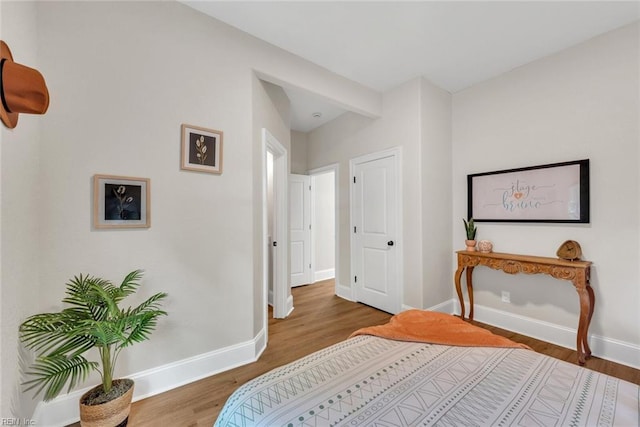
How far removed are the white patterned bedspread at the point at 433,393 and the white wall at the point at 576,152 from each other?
1.68 meters

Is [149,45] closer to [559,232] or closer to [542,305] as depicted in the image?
[559,232]

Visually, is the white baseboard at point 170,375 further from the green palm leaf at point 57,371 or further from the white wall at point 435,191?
the white wall at point 435,191

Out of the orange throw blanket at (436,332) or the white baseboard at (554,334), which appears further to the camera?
the white baseboard at (554,334)

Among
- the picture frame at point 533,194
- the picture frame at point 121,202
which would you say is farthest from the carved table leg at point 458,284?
the picture frame at point 121,202

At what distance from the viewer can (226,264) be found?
201 cm

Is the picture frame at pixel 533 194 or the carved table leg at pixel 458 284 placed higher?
the picture frame at pixel 533 194

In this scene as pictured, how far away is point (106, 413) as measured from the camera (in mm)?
1280

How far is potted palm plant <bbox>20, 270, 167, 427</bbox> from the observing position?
122 centimetres

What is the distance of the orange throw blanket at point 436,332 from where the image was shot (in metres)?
1.33

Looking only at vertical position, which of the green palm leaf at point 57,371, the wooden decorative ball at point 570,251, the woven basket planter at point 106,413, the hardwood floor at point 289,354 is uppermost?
the wooden decorative ball at point 570,251

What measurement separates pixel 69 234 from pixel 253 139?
1367 mm

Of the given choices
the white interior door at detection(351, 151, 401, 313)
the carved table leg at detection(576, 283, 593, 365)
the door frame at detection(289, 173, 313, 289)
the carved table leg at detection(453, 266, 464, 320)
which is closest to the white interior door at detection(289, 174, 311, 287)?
the door frame at detection(289, 173, 313, 289)

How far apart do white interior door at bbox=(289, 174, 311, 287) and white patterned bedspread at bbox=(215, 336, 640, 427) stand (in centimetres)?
309

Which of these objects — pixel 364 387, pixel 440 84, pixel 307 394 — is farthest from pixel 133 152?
pixel 440 84
